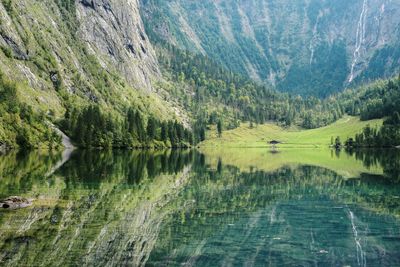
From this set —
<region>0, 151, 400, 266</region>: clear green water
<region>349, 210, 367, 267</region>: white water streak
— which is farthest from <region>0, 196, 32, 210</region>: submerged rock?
<region>349, 210, 367, 267</region>: white water streak

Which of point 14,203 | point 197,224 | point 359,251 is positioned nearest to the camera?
point 359,251

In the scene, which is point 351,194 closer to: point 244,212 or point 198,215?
point 244,212

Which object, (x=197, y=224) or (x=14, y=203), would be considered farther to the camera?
(x=14, y=203)

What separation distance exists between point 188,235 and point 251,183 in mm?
40194

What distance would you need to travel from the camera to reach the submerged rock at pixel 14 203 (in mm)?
45897

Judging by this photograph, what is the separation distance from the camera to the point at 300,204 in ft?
178

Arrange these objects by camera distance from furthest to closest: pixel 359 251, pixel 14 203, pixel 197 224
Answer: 1. pixel 14 203
2. pixel 197 224
3. pixel 359 251

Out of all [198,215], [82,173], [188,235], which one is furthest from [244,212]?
[82,173]

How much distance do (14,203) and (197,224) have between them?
18405 mm

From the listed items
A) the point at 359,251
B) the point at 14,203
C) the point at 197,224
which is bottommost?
the point at 359,251

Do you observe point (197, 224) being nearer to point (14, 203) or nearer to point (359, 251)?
point (359, 251)

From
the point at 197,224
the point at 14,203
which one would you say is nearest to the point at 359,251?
the point at 197,224

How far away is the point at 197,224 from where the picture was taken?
4162 centimetres

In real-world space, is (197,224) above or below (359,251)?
above
